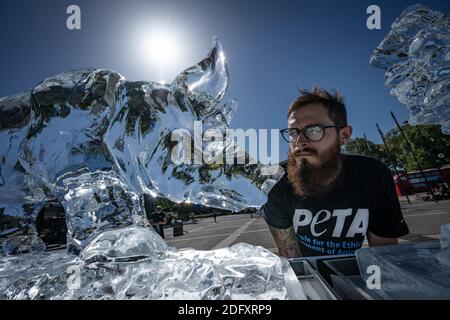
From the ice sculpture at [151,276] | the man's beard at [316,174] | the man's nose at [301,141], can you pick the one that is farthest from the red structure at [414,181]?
the ice sculpture at [151,276]

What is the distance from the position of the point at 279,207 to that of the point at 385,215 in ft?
2.42

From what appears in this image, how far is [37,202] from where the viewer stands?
Result: 1087 mm

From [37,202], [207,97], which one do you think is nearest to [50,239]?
[37,202]

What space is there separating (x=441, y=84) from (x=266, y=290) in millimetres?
846

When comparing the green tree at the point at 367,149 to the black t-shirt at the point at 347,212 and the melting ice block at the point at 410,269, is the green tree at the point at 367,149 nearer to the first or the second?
the black t-shirt at the point at 347,212

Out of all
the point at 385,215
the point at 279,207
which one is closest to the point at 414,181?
the point at 385,215

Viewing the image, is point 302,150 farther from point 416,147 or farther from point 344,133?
point 416,147

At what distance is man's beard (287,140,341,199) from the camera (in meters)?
1.96

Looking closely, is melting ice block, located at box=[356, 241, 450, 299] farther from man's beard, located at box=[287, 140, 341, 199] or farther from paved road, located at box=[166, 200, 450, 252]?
paved road, located at box=[166, 200, 450, 252]

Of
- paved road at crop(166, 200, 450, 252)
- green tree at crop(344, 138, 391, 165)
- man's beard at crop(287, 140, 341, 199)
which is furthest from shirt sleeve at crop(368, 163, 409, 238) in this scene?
green tree at crop(344, 138, 391, 165)

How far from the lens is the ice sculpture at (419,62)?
829 millimetres

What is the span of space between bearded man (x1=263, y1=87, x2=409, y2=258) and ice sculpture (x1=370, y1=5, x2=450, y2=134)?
72cm

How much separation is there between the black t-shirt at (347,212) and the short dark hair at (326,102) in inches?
16.7
